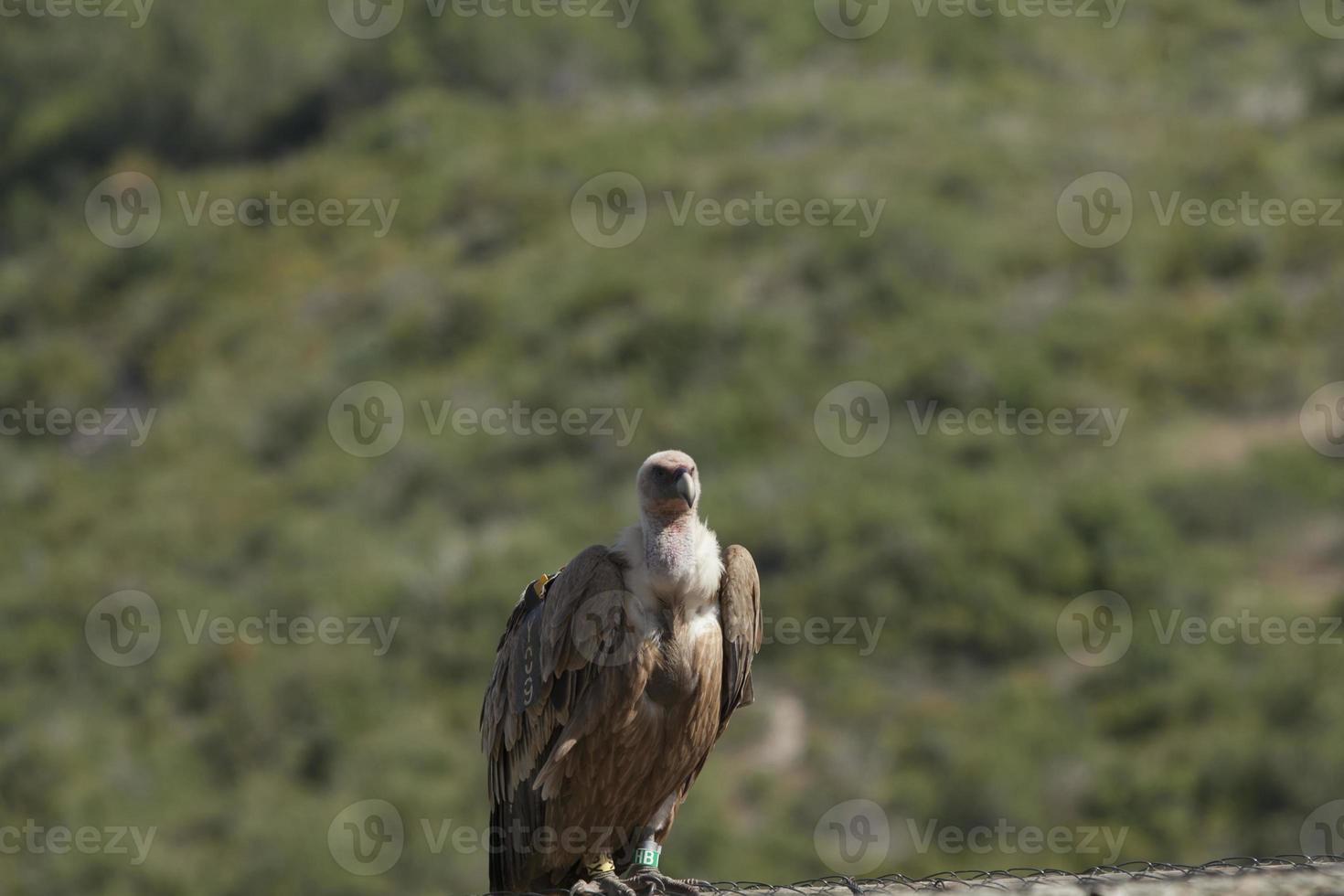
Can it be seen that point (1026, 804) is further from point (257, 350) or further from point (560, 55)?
point (560, 55)

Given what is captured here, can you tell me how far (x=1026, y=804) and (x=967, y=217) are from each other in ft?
42.9

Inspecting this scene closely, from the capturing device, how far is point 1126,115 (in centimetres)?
3017

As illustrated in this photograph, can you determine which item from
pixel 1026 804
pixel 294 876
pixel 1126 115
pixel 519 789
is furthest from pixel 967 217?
pixel 519 789
